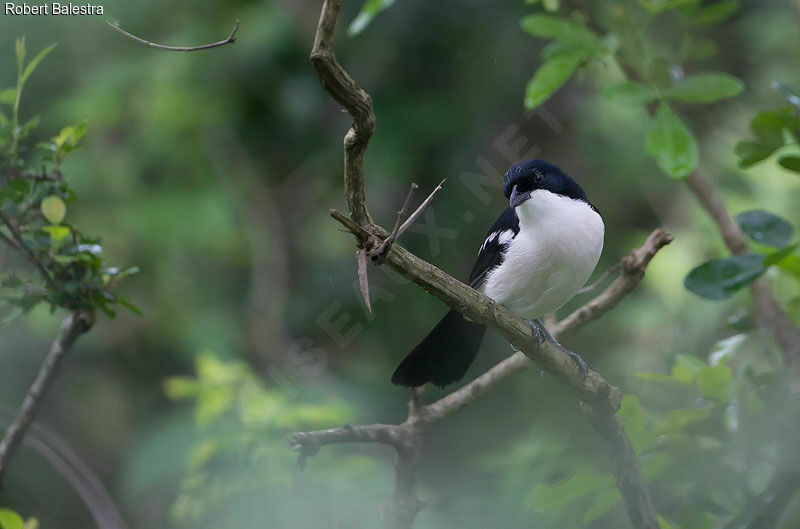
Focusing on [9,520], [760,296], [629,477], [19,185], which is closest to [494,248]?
[760,296]

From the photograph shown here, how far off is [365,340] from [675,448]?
3.38 m

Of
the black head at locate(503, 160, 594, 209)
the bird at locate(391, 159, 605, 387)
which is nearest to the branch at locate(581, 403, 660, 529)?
the bird at locate(391, 159, 605, 387)

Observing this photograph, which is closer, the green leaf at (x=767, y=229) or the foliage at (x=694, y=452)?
the green leaf at (x=767, y=229)

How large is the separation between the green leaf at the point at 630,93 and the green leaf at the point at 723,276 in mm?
852

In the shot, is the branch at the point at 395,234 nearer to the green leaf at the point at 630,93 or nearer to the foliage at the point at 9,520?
the foliage at the point at 9,520

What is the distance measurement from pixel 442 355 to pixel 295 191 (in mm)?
3203

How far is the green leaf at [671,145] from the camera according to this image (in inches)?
99.3

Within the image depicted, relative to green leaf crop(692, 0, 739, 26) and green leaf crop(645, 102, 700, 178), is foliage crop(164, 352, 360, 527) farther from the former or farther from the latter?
green leaf crop(692, 0, 739, 26)

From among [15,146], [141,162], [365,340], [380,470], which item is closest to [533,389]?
[365,340]

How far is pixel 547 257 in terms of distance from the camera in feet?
8.93

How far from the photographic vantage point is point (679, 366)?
240 centimetres

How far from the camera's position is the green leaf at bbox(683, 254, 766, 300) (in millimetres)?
1858

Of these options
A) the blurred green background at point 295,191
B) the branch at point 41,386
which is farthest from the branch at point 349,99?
the blurred green background at point 295,191

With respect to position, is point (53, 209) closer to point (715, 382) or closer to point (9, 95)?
point (9, 95)
